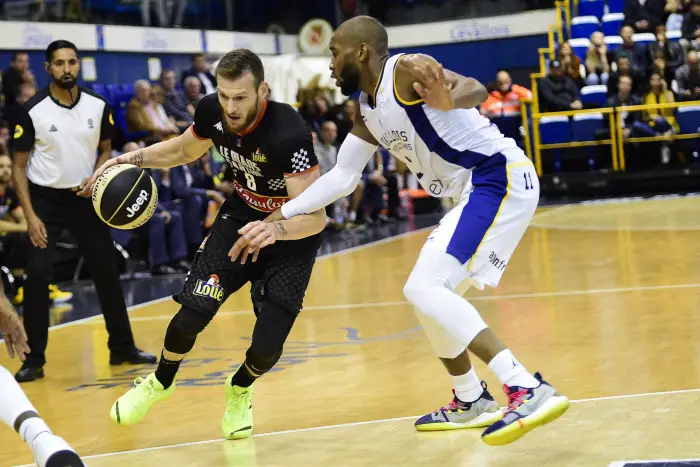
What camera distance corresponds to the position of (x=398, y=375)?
262 inches

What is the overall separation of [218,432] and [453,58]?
20000mm

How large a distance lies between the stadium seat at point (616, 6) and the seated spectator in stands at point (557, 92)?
4381 millimetres

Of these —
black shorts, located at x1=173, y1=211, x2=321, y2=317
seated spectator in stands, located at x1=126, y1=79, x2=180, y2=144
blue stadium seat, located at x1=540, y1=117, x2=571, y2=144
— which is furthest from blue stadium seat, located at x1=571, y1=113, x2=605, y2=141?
black shorts, located at x1=173, y1=211, x2=321, y2=317

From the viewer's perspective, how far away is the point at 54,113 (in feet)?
25.1

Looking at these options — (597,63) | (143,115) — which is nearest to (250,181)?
(143,115)

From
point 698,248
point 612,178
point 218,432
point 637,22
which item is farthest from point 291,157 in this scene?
point 637,22

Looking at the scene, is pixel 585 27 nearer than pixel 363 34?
No

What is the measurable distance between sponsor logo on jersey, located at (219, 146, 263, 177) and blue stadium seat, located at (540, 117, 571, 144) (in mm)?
13711

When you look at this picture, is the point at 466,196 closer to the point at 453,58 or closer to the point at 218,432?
the point at 218,432

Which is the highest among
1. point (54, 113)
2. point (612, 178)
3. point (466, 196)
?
point (54, 113)

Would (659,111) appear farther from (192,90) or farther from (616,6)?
(192,90)

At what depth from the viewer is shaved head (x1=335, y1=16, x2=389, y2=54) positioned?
4.93m

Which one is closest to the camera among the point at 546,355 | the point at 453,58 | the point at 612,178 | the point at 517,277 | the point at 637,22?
the point at 546,355

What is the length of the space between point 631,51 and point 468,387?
15655 millimetres
